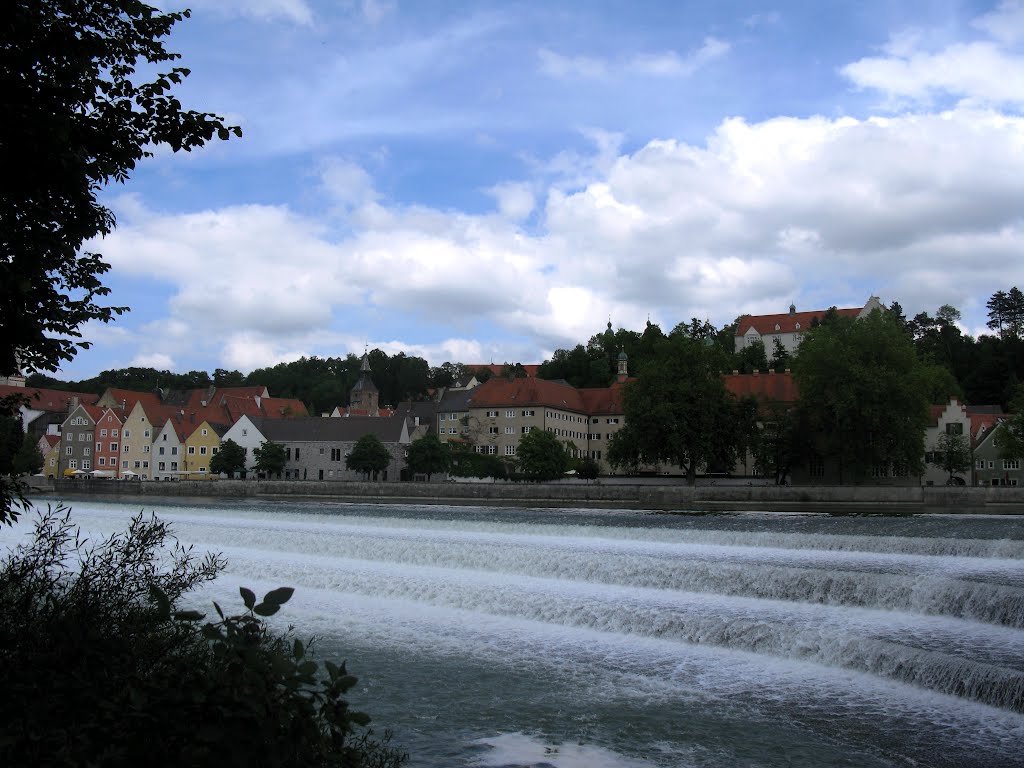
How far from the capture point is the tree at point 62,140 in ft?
20.0

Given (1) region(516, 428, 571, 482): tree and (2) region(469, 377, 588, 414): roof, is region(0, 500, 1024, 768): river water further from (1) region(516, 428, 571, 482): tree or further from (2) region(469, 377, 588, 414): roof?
(2) region(469, 377, 588, 414): roof

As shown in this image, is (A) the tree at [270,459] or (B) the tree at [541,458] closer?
(B) the tree at [541,458]

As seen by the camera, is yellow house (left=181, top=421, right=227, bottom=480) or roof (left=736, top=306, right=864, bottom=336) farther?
roof (left=736, top=306, right=864, bottom=336)

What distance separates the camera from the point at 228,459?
89.8 meters

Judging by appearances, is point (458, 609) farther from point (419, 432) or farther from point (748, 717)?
point (419, 432)

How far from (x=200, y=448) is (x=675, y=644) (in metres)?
90.0

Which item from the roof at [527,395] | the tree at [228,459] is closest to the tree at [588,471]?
the roof at [527,395]

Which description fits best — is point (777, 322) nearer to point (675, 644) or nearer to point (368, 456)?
point (368, 456)

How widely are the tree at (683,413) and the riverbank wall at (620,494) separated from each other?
3917mm

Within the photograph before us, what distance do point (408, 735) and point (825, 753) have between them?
4.63m

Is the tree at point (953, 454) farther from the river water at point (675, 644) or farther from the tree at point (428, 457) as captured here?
the river water at point (675, 644)

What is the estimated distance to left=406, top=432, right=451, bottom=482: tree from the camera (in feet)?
263

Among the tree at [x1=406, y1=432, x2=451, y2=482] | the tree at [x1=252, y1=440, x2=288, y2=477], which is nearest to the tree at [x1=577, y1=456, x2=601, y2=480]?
the tree at [x1=406, y1=432, x2=451, y2=482]

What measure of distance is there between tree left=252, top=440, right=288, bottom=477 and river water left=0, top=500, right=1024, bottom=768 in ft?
206
